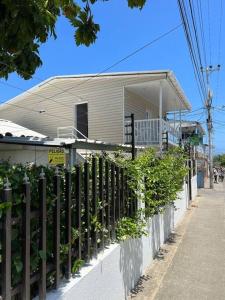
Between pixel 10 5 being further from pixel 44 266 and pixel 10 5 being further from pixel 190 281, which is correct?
pixel 190 281

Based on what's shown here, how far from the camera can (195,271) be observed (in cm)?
665

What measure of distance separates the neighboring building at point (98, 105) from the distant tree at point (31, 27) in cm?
1315

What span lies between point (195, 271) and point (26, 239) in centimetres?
464

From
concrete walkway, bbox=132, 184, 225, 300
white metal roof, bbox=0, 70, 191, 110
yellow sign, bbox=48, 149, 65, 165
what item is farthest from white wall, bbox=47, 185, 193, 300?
white metal roof, bbox=0, 70, 191, 110

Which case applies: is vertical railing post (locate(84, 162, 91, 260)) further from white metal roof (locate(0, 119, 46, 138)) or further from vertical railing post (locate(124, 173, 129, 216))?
white metal roof (locate(0, 119, 46, 138))

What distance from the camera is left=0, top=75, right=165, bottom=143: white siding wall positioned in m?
18.5

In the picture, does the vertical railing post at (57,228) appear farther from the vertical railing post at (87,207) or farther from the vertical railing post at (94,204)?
the vertical railing post at (94,204)

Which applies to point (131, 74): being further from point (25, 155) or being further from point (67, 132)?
point (25, 155)

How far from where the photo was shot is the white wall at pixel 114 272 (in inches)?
142

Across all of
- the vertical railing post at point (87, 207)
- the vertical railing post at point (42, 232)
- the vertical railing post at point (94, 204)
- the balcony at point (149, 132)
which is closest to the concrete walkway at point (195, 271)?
the vertical railing post at point (94, 204)

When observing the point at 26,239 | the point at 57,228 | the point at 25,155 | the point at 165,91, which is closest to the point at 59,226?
the point at 57,228

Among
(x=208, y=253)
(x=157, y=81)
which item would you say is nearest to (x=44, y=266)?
(x=208, y=253)

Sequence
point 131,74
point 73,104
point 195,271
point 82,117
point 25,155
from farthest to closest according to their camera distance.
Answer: point 82,117 < point 73,104 < point 131,74 < point 25,155 < point 195,271

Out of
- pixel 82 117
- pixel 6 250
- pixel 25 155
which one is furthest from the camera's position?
pixel 82 117
